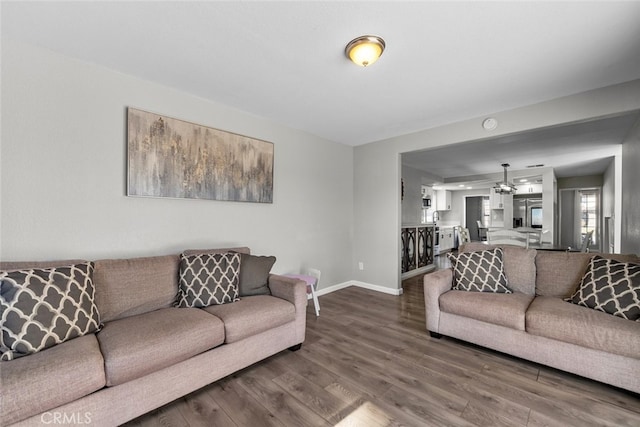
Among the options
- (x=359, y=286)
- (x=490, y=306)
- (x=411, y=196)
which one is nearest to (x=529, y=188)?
(x=411, y=196)

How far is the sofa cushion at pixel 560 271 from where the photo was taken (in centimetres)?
240

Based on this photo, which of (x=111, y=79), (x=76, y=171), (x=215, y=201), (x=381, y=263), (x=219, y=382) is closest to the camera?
(x=219, y=382)

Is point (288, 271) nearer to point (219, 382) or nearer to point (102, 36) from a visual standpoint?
point (219, 382)

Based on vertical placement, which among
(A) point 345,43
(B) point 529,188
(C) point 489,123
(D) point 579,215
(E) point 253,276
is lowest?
(E) point 253,276

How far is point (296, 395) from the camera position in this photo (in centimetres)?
180

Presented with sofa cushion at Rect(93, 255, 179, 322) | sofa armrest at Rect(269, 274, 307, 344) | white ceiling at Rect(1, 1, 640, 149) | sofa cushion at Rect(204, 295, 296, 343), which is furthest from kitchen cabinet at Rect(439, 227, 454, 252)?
sofa cushion at Rect(93, 255, 179, 322)

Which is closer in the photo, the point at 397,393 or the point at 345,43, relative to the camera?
the point at 397,393

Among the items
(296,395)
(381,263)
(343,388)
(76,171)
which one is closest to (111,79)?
(76,171)

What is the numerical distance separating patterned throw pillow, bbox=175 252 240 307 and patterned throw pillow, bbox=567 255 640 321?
2863 millimetres

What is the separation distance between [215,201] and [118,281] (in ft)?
3.92

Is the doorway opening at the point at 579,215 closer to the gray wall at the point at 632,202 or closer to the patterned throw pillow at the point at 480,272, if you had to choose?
the gray wall at the point at 632,202

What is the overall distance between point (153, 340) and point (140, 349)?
0.26 ft

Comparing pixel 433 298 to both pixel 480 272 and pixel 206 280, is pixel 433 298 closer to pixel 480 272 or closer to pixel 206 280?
pixel 480 272

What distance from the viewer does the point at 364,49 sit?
1.92 m
